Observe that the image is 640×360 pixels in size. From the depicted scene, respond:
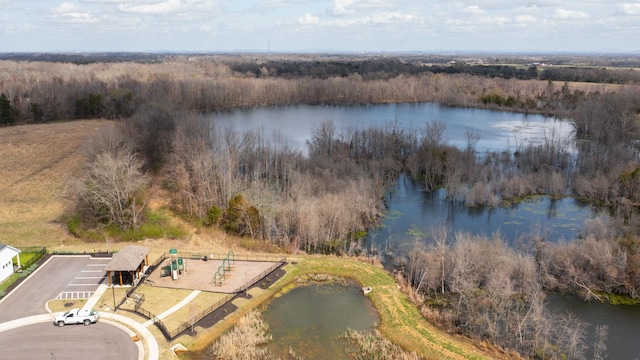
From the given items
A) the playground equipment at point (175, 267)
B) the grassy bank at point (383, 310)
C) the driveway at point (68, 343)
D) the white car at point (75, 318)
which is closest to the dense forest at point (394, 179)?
the grassy bank at point (383, 310)

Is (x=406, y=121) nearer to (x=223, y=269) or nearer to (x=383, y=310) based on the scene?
(x=223, y=269)

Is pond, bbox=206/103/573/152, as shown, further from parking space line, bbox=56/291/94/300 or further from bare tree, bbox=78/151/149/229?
parking space line, bbox=56/291/94/300

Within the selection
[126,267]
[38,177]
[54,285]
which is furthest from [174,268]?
[38,177]

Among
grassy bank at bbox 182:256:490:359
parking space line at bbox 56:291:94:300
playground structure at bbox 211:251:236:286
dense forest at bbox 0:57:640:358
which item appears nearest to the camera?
grassy bank at bbox 182:256:490:359

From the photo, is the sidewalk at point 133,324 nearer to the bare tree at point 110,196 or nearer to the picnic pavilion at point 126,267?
the picnic pavilion at point 126,267

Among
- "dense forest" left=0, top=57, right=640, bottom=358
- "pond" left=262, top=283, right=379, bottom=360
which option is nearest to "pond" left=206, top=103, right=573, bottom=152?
"dense forest" left=0, top=57, right=640, bottom=358

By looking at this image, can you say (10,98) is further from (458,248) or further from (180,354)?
(458,248)
